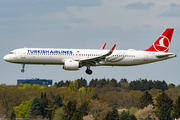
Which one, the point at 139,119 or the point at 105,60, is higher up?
the point at 105,60

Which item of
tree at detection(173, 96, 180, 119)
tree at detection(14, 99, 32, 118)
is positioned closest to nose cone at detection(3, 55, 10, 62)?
tree at detection(14, 99, 32, 118)

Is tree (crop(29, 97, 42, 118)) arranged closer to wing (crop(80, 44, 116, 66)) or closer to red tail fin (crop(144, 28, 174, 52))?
red tail fin (crop(144, 28, 174, 52))

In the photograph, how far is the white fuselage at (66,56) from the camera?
69312 millimetres

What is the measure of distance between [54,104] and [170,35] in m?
112

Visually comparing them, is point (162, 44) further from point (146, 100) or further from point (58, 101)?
point (58, 101)

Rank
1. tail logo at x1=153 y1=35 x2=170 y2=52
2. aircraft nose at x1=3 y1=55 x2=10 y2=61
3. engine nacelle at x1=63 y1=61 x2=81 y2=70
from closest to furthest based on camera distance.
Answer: engine nacelle at x1=63 y1=61 x2=81 y2=70 < aircraft nose at x1=3 y1=55 x2=10 y2=61 < tail logo at x1=153 y1=35 x2=170 y2=52

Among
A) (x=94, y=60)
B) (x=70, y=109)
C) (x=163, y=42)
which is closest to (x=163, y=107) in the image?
(x=70, y=109)

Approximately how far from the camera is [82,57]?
70.4 m

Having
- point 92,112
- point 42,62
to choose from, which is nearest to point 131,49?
point 42,62

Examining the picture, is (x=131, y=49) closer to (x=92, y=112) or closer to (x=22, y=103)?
(x=92, y=112)

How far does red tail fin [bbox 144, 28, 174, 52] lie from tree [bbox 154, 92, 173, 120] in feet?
328

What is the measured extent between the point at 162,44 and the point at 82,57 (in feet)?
58.8

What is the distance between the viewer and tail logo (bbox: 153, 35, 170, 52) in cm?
7671

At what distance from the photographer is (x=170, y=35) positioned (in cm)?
7862
